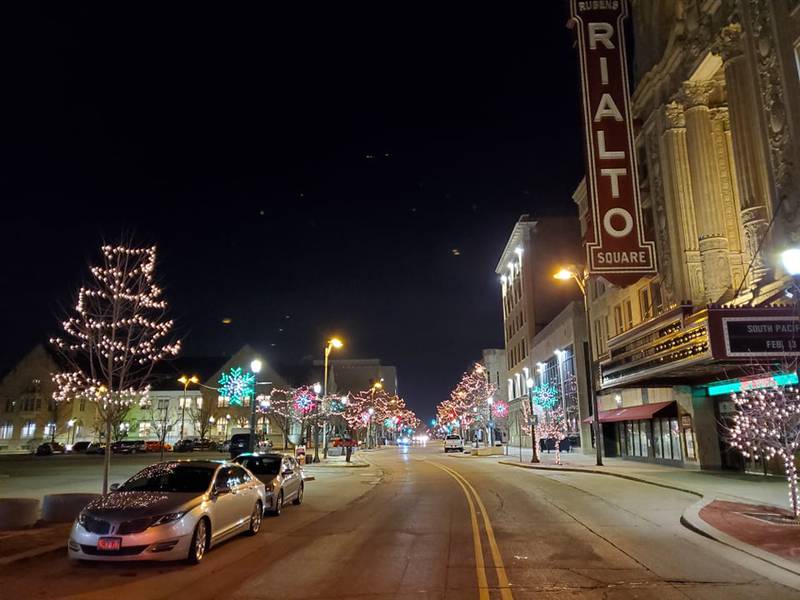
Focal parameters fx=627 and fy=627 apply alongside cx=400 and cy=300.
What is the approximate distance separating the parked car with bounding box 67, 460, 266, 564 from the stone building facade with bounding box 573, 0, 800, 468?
1383cm

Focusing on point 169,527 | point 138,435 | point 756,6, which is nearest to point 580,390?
point 756,6

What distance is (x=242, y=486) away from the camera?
38.7 feet

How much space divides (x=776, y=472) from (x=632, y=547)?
55.2ft

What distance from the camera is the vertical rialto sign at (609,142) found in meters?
23.9

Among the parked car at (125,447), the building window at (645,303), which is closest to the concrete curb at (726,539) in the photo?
the building window at (645,303)

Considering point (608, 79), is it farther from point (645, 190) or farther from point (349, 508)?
point (349, 508)

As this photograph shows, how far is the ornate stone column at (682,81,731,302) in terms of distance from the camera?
80.3 feet

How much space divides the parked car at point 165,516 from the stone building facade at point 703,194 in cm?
1383

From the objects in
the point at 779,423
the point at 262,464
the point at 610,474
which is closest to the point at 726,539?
the point at 779,423

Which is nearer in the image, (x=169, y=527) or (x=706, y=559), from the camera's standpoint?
(x=169, y=527)

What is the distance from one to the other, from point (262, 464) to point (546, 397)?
125 ft

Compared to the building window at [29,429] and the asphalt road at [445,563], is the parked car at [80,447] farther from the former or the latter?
the asphalt road at [445,563]

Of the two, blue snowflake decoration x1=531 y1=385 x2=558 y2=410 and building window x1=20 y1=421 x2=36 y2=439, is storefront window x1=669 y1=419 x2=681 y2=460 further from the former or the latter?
building window x1=20 y1=421 x2=36 y2=439

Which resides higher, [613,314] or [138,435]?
[613,314]
